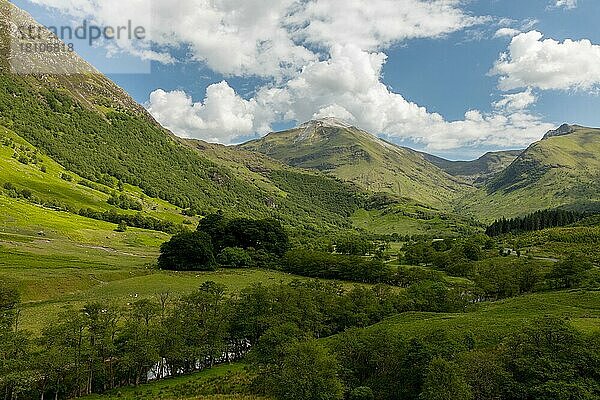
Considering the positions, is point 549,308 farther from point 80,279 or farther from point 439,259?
point 80,279

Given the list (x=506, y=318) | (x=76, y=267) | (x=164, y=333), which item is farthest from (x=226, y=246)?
(x=506, y=318)

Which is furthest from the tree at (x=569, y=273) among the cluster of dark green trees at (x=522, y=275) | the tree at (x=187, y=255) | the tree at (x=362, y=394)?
the tree at (x=187, y=255)

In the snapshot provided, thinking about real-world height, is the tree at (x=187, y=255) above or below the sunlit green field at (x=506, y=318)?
above

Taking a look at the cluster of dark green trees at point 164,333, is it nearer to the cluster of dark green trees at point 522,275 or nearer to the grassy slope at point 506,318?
the grassy slope at point 506,318

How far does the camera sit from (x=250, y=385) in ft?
185

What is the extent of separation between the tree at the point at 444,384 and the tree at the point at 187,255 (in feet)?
331

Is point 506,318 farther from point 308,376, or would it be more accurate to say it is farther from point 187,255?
point 187,255

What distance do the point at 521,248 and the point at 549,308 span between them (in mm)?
114748

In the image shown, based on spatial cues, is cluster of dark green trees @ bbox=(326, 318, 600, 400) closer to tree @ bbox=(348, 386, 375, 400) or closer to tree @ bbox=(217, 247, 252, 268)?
tree @ bbox=(348, 386, 375, 400)

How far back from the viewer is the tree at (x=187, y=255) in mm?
129500

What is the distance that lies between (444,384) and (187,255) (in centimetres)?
10479

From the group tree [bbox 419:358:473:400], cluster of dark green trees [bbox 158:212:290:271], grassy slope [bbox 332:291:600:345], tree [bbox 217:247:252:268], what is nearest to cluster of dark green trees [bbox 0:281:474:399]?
grassy slope [bbox 332:291:600:345]

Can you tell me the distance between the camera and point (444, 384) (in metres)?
40.2

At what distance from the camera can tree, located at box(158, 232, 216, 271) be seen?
12950 centimetres
